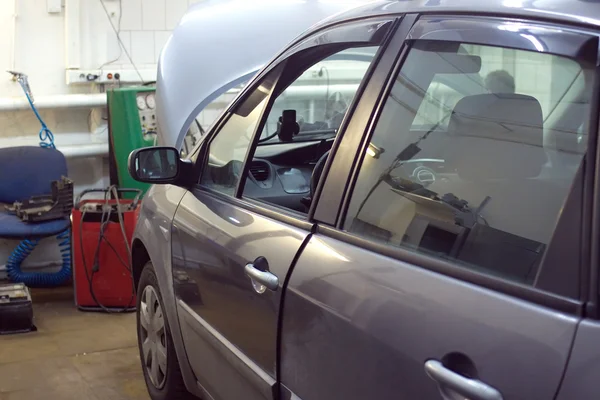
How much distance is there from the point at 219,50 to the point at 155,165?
1.06 meters

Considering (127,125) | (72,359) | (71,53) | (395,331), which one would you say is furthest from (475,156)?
(71,53)

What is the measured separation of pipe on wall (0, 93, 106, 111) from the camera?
540 centimetres

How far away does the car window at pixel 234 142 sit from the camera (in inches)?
96.3

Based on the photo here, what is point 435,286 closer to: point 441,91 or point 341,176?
point 341,176

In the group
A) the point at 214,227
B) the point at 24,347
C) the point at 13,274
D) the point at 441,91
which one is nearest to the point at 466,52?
the point at 441,91

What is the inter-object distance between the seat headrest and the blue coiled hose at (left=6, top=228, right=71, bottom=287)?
430 cm

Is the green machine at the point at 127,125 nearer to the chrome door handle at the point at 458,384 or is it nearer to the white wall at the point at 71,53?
the white wall at the point at 71,53

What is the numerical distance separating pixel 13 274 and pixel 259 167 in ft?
11.1

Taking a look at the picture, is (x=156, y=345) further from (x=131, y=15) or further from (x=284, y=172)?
(x=131, y=15)

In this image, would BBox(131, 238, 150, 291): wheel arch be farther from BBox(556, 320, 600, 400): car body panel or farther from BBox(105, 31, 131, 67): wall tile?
BBox(105, 31, 131, 67): wall tile

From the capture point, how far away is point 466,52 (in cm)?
167

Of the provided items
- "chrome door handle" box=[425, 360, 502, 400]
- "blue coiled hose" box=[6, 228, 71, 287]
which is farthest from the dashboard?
"blue coiled hose" box=[6, 228, 71, 287]

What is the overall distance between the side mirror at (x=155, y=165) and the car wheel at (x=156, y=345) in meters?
0.51

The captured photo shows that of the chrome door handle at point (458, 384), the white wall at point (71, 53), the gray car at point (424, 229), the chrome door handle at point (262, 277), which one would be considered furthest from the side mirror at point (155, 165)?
the white wall at point (71, 53)
